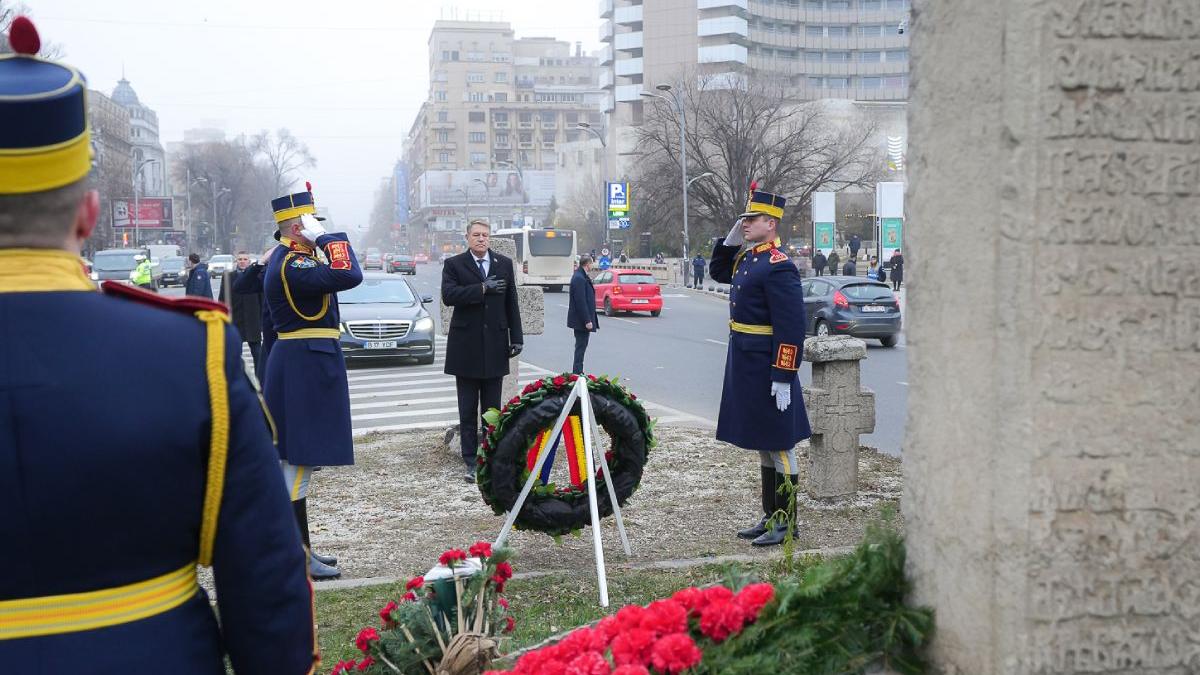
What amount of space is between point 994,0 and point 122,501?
2338 mm

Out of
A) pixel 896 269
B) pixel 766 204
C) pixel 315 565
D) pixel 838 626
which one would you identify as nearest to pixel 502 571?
pixel 838 626

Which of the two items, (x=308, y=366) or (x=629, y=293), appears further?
(x=629, y=293)

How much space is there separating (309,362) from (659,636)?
3.78 m

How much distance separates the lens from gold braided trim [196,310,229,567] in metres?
1.88

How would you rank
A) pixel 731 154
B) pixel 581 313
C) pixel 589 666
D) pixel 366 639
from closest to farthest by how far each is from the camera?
1. pixel 589 666
2. pixel 366 639
3. pixel 581 313
4. pixel 731 154

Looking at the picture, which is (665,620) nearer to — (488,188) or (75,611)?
(75,611)

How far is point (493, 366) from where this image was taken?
855cm

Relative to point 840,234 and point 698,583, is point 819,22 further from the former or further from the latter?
point 698,583

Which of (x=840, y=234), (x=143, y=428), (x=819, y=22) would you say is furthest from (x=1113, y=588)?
(x=819, y=22)

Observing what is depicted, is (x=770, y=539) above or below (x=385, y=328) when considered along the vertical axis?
below

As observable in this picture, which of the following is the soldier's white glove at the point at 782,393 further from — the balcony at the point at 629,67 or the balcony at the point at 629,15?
the balcony at the point at 629,15

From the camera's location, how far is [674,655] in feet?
9.66

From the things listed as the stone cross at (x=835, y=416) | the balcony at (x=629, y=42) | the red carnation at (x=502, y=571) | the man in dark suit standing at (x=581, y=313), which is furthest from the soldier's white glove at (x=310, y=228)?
the balcony at (x=629, y=42)

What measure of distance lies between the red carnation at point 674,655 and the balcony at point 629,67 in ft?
337
